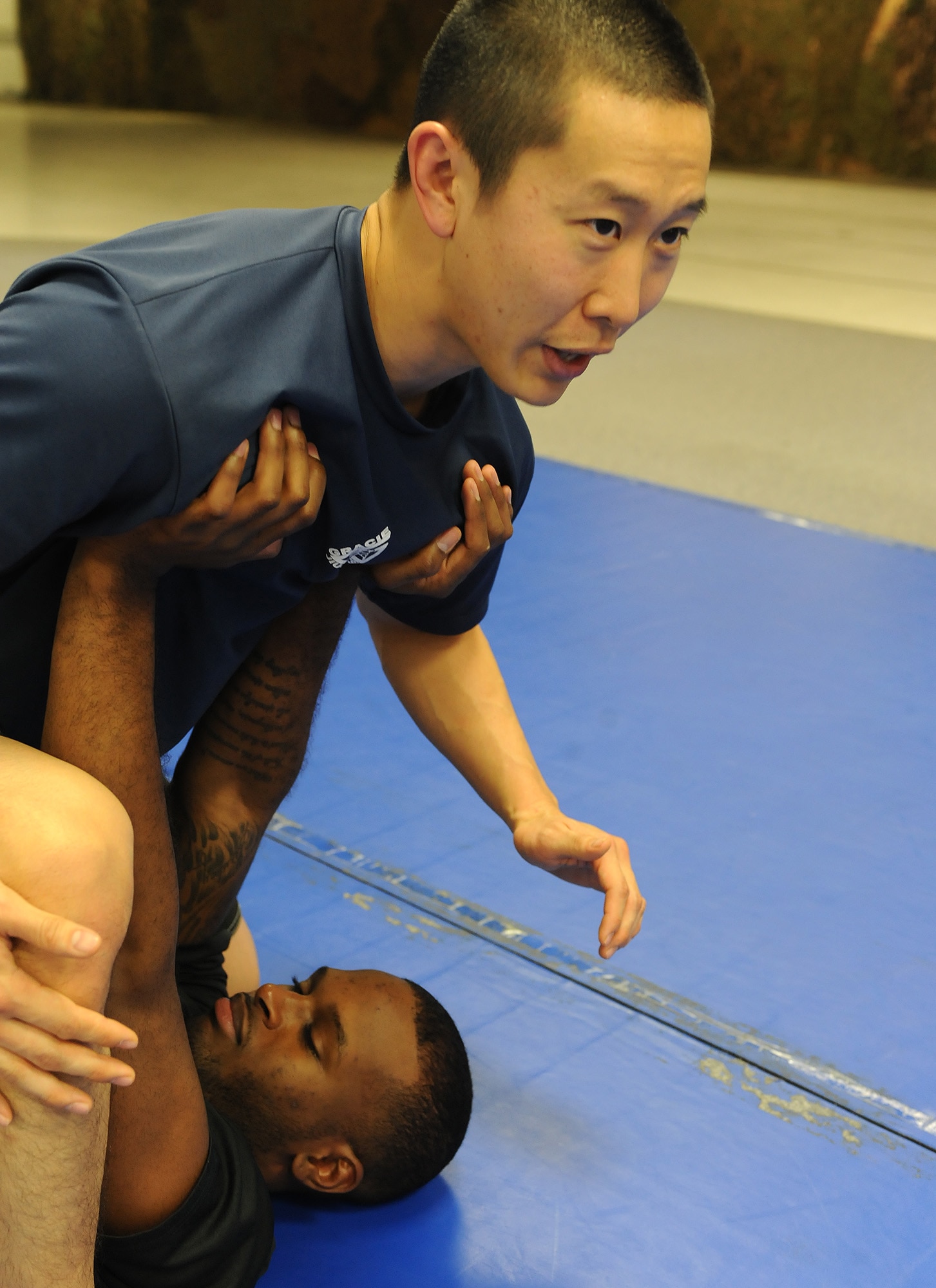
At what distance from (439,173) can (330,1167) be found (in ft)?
3.25

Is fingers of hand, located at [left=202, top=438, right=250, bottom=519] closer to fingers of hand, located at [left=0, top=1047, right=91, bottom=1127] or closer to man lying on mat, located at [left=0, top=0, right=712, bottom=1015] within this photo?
man lying on mat, located at [left=0, top=0, right=712, bottom=1015]

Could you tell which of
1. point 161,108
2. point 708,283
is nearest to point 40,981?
point 708,283

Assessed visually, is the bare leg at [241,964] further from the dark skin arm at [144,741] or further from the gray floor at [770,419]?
the gray floor at [770,419]

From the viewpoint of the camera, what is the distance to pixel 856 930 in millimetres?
1927

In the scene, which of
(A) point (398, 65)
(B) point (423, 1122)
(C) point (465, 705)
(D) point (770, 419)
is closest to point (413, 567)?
(C) point (465, 705)

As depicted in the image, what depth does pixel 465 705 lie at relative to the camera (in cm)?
165

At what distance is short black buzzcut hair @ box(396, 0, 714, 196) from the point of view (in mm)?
1107

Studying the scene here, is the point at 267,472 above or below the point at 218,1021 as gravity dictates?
above

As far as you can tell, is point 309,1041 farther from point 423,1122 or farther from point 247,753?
point 247,753

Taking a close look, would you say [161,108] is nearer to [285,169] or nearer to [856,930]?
[285,169]

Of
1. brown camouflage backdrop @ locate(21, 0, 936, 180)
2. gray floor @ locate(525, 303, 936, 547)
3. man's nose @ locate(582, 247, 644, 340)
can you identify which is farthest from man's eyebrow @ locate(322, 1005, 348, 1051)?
brown camouflage backdrop @ locate(21, 0, 936, 180)

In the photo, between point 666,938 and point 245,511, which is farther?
point 666,938

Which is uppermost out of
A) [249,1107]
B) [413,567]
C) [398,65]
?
[413,567]

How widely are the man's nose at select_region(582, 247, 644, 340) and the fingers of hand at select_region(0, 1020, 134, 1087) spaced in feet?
2.34
